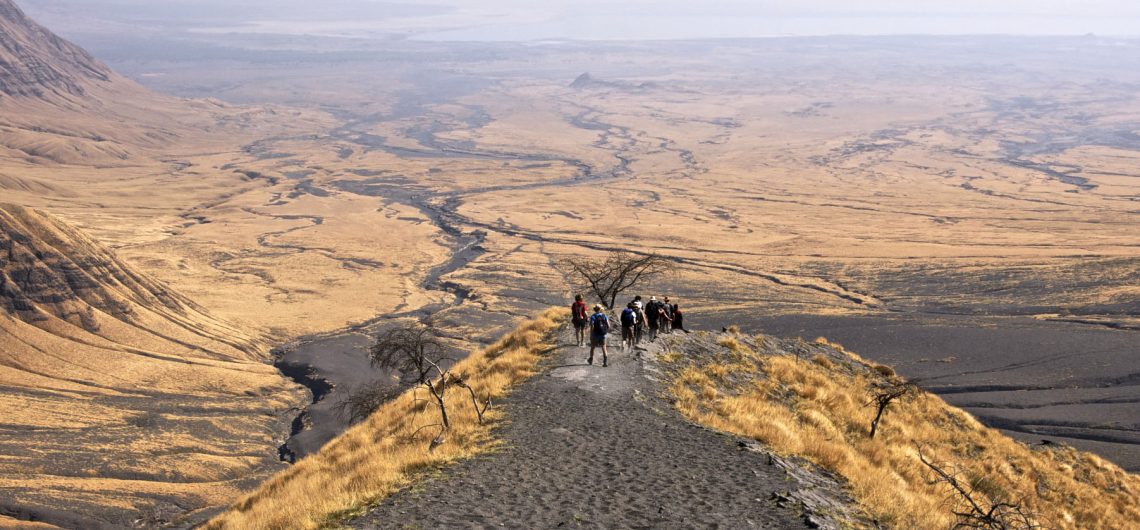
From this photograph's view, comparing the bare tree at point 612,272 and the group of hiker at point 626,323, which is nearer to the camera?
the group of hiker at point 626,323

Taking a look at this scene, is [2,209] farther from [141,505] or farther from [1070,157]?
[1070,157]

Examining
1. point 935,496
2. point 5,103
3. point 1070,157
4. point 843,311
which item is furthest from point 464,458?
point 5,103

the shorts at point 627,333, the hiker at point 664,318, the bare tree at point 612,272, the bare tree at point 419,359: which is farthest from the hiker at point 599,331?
the bare tree at point 612,272

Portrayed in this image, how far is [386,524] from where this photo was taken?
11.5m

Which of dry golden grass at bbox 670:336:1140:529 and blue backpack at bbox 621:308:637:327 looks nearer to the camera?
dry golden grass at bbox 670:336:1140:529

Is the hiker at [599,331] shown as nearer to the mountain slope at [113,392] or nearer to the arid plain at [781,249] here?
the mountain slope at [113,392]

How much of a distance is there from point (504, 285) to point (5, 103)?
174505mm

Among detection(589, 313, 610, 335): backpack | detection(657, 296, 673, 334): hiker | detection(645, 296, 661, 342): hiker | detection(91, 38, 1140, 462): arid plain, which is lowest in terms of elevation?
detection(91, 38, 1140, 462): arid plain

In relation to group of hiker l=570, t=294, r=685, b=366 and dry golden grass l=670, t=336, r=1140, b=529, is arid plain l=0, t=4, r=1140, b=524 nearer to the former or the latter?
dry golden grass l=670, t=336, r=1140, b=529

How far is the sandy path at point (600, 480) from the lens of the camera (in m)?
11.7

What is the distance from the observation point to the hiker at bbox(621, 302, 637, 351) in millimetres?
22391

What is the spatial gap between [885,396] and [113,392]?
43586 millimetres

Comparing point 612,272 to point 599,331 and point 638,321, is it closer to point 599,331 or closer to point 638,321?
point 638,321

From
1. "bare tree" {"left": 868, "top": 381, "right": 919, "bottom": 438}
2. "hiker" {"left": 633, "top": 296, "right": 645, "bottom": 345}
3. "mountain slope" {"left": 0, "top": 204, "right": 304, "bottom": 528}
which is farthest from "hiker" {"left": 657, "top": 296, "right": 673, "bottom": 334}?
"mountain slope" {"left": 0, "top": 204, "right": 304, "bottom": 528}
